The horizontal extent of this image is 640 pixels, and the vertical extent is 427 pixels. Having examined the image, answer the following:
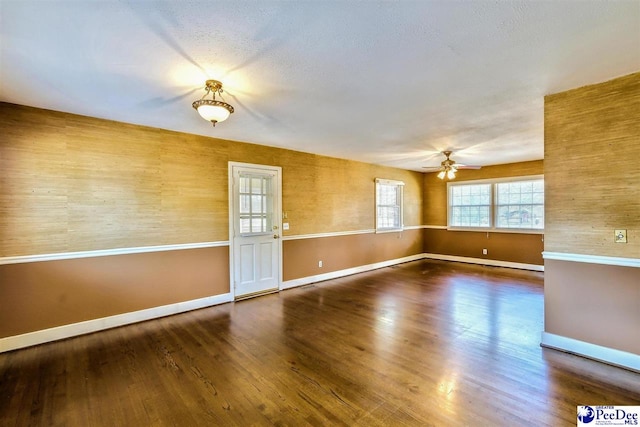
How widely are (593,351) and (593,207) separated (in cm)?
136

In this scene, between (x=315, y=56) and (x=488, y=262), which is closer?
(x=315, y=56)

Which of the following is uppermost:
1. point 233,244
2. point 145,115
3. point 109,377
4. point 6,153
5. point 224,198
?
point 145,115

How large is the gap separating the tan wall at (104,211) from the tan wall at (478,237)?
16.6ft

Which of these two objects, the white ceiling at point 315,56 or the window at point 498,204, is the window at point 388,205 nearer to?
the window at point 498,204

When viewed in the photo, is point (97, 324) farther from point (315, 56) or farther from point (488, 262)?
point (488, 262)

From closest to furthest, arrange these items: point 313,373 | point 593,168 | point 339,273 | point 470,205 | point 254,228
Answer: point 313,373, point 593,168, point 254,228, point 339,273, point 470,205

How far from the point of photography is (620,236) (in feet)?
8.48

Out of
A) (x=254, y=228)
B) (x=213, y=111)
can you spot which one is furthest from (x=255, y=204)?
(x=213, y=111)

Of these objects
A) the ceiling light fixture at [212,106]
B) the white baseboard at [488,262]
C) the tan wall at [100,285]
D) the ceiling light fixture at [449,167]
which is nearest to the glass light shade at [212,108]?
the ceiling light fixture at [212,106]

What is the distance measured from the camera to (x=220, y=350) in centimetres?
298

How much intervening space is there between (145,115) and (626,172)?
4903 millimetres

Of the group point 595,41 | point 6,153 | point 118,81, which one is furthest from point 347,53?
point 6,153

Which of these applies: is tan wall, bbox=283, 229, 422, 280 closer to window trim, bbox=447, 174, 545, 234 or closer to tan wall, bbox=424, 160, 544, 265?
tan wall, bbox=424, 160, 544, 265

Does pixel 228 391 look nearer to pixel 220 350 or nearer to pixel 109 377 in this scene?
pixel 220 350
